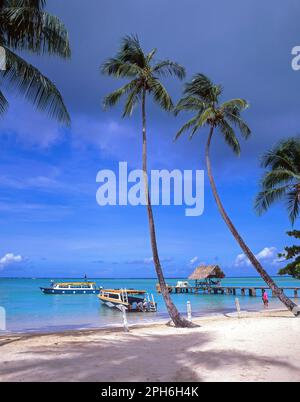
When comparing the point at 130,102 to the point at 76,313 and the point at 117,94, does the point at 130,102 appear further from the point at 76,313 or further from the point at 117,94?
the point at 76,313

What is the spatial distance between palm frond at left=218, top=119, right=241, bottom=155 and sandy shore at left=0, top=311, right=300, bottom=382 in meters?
13.8

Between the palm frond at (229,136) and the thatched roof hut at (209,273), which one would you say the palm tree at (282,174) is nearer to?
the palm frond at (229,136)

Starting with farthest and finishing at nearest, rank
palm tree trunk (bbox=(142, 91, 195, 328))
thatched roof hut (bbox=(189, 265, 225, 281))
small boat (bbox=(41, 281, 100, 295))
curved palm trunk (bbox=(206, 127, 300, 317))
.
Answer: small boat (bbox=(41, 281, 100, 295)), thatched roof hut (bbox=(189, 265, 225, 281)), curved palm trunk (bbox=(206, 127, 300, 317)), palm tree trunk (bbox=(142, 91, 195, 328))

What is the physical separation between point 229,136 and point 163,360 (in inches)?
696

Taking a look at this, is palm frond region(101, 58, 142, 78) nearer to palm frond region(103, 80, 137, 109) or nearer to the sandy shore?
palm frond region(103, 80, 137, 109)

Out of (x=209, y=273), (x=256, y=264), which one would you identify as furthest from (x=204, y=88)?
(x=209, y=273)

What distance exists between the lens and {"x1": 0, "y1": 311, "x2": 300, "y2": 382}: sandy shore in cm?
728

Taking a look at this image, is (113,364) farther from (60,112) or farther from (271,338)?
(60,112)

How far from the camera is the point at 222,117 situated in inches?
906

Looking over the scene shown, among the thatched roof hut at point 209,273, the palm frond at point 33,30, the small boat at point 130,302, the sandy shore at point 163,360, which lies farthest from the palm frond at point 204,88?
the thatched roof hut at point 209,273

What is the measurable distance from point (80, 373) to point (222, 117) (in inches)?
744

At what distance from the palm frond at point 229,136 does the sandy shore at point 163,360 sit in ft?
45.3

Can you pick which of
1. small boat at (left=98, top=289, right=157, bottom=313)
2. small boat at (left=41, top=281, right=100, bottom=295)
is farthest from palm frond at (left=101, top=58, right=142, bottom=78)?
small boat at (left=41, top=281, right=100, bottom=295)
